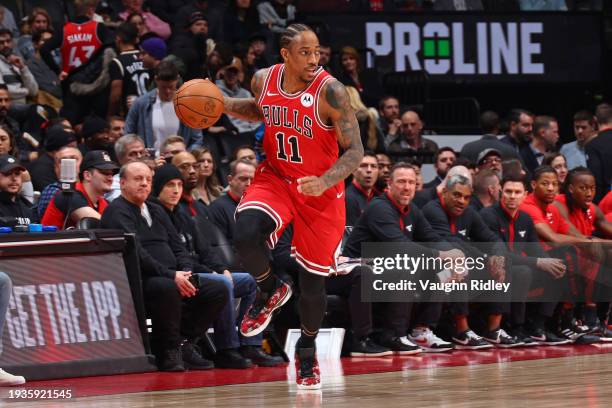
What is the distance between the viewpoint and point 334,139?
791 centimetres

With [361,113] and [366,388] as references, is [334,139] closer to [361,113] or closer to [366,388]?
[366,388]

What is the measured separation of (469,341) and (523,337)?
0.75 meters

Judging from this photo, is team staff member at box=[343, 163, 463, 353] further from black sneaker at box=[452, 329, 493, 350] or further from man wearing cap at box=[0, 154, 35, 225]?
man wearing cap at box=[0, 154, 35, 225]

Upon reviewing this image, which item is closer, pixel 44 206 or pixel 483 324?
pixel 44 206

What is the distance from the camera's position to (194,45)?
15.3 m

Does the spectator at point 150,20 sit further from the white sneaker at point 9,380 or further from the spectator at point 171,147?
the white sneaker at point 9,380

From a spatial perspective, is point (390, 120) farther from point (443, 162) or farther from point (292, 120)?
point (292, 120)

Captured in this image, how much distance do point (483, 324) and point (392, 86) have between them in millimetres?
5661

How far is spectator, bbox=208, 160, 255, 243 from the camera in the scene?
10.7 meters

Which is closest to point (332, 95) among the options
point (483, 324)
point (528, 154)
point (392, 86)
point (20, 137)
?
point (483, 324)

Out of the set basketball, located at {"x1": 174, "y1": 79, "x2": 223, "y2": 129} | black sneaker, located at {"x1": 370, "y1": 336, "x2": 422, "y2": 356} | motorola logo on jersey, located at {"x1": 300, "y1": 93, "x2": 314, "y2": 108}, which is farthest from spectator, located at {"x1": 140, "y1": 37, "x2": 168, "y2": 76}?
motorola logo on jersey, located at {"x1": 300, "y1": 93, "x2": 314, "y2": 108}

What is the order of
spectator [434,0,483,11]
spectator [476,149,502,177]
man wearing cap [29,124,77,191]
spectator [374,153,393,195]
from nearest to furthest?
1. man wearing cap [29,124,77,191]
2. spectator [374,153,393,195]
3. spectator [476,149,502,177]
4. spectator [434,0,483,11]

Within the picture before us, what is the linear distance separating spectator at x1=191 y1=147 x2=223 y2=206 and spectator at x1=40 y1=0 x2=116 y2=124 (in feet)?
9.48

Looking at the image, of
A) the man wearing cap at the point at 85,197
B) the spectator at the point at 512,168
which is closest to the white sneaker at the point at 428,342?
the spectator at the point at 512,168
